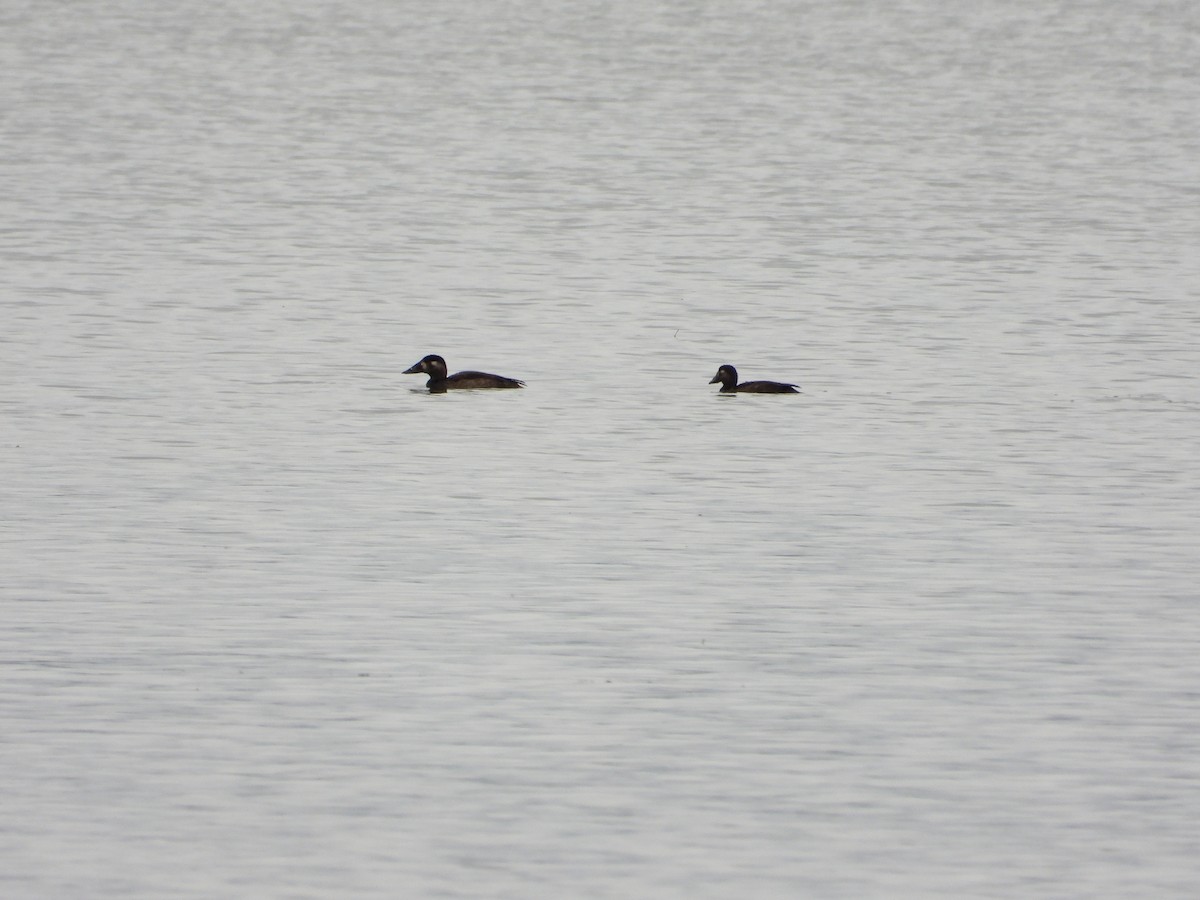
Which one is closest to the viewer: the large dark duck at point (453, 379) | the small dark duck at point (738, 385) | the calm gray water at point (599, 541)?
the calm gray water at point (599, 541)

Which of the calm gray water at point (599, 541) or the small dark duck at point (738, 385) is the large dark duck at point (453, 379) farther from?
the small dark duck at point (738, 385)

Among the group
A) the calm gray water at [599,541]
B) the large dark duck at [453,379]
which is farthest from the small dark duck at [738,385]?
the large dark duck at [453,379]

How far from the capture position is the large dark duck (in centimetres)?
1842

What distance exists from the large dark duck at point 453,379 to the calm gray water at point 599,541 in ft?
0.33

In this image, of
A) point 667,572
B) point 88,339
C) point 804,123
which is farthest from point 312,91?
point 667,572

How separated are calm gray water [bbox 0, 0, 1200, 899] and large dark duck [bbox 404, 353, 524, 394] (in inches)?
3.9

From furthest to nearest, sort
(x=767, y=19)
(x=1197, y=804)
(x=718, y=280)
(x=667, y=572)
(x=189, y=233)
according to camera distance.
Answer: (x=767, y=19), (x=189, y=233), (x=718, y=280), (x=667, y=572), (x=1197, y=804)

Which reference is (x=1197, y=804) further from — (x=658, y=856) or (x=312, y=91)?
(x=312, y=91)

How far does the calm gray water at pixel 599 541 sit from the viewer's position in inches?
356

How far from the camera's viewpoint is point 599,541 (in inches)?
533

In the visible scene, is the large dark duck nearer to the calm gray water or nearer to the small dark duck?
the calm gray water

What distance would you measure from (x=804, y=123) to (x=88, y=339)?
2630cm

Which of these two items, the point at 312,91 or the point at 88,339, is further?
the point at 312,91

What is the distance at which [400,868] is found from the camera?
861 cm
